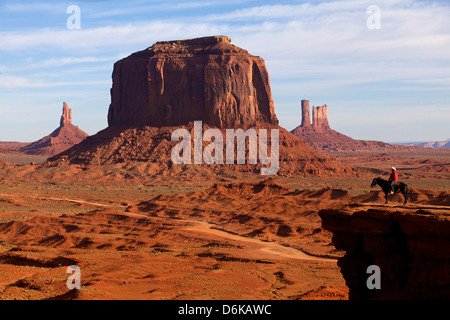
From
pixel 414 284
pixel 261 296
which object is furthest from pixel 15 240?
pixel 414 284

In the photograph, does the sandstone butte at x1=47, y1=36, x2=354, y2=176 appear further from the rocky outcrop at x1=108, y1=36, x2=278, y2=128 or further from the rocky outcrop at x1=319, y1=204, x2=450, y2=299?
the rocky outcrop at x1=319, y1=204, x2=450, y2=299

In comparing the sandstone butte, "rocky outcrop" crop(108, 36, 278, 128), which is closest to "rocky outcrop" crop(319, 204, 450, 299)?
the sandstone butte

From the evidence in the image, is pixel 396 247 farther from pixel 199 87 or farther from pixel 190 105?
pixel 199 87

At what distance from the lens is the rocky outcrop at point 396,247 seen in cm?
1711

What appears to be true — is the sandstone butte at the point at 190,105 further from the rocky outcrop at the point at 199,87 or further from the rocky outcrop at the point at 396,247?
the rocky outcrop at the point at 396,247

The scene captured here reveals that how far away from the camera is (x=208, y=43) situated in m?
132

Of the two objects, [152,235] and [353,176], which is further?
[353,176]

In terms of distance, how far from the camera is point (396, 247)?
61.0ft

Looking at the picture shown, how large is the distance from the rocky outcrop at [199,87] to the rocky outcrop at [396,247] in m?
102

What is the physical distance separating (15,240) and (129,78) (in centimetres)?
8793

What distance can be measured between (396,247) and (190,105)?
10682 cm

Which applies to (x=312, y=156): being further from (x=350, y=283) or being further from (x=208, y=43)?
(x=350, y=283)
